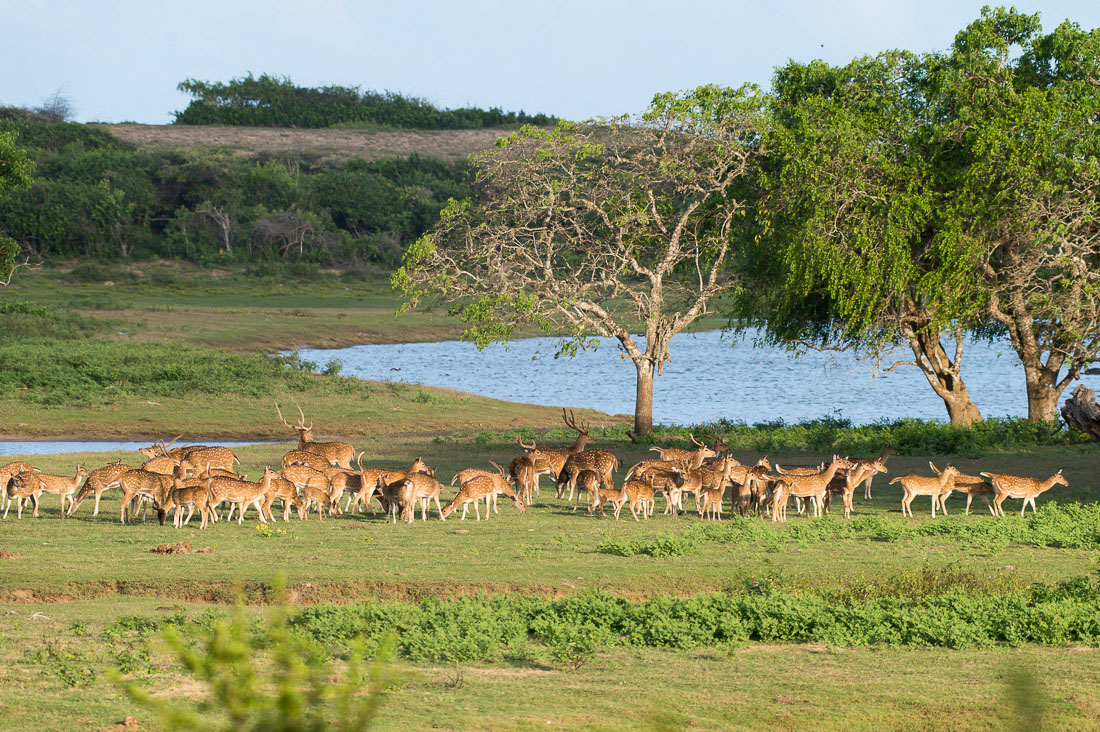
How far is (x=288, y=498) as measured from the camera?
14617 mm

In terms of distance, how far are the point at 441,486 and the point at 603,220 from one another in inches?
467

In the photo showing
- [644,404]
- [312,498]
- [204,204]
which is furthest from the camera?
[204,204]

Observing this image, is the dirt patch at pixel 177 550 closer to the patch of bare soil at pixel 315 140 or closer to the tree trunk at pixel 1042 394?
the tree trunk at pixel 1042 394

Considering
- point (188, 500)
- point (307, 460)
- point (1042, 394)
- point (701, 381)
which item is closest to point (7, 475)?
point (188, 500)

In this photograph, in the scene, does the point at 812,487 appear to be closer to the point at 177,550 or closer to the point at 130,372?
the point at 177,550

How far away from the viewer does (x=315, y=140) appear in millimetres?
114688

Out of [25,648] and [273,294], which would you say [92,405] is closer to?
[25,648]

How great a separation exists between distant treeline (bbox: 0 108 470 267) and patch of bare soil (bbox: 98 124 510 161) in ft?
36.7

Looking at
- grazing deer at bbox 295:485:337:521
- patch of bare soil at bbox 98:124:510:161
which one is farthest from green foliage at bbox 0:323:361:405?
patch of bare soil at bbox 98:124:510:161

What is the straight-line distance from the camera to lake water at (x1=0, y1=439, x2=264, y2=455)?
25797 mm

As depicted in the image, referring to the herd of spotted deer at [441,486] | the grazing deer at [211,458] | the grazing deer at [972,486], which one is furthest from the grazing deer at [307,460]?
the grazing deer at [972,486]

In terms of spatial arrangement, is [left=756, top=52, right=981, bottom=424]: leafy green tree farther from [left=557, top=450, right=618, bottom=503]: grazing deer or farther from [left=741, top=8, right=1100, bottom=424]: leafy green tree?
[left=557, top=450, right=618, bottom=503]: grazing deer

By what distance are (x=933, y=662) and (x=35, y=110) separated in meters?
121

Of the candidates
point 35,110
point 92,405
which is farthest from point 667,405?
point 35,110
